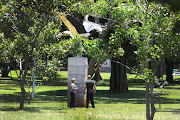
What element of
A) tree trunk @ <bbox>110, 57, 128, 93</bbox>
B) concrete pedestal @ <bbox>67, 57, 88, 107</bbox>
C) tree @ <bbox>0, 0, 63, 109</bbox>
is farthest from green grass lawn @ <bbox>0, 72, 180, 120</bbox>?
tree trunk @ <bbox>110, 57, 128, 93</bbox>

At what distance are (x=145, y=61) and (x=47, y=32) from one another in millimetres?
6668

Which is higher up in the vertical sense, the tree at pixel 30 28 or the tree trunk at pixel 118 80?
the tree at pixel 30 28

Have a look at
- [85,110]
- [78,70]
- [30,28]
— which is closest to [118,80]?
[78,70]

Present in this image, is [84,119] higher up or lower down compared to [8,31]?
lower down

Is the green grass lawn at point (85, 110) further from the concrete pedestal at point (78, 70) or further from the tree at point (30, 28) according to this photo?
the tree at point (30, 28)

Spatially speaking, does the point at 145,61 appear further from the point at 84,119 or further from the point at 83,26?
the point at 83,26

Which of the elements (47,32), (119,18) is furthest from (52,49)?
(119,18)

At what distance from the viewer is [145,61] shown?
1464 cm

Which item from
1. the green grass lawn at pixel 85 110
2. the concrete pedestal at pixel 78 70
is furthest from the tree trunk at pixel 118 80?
the concrete pedestal at pixel 78 70

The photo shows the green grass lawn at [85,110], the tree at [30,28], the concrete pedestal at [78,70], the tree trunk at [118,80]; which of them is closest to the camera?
the green grass lawn at [85,110]

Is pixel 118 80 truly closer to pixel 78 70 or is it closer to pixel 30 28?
pixel 78 70

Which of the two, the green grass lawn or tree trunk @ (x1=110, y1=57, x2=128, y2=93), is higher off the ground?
tree trunk @ (x1=110, y1=57, x2=128, y2=93)

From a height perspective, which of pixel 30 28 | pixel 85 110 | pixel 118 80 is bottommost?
pixel 85 110

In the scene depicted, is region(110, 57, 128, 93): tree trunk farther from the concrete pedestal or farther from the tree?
the tree
